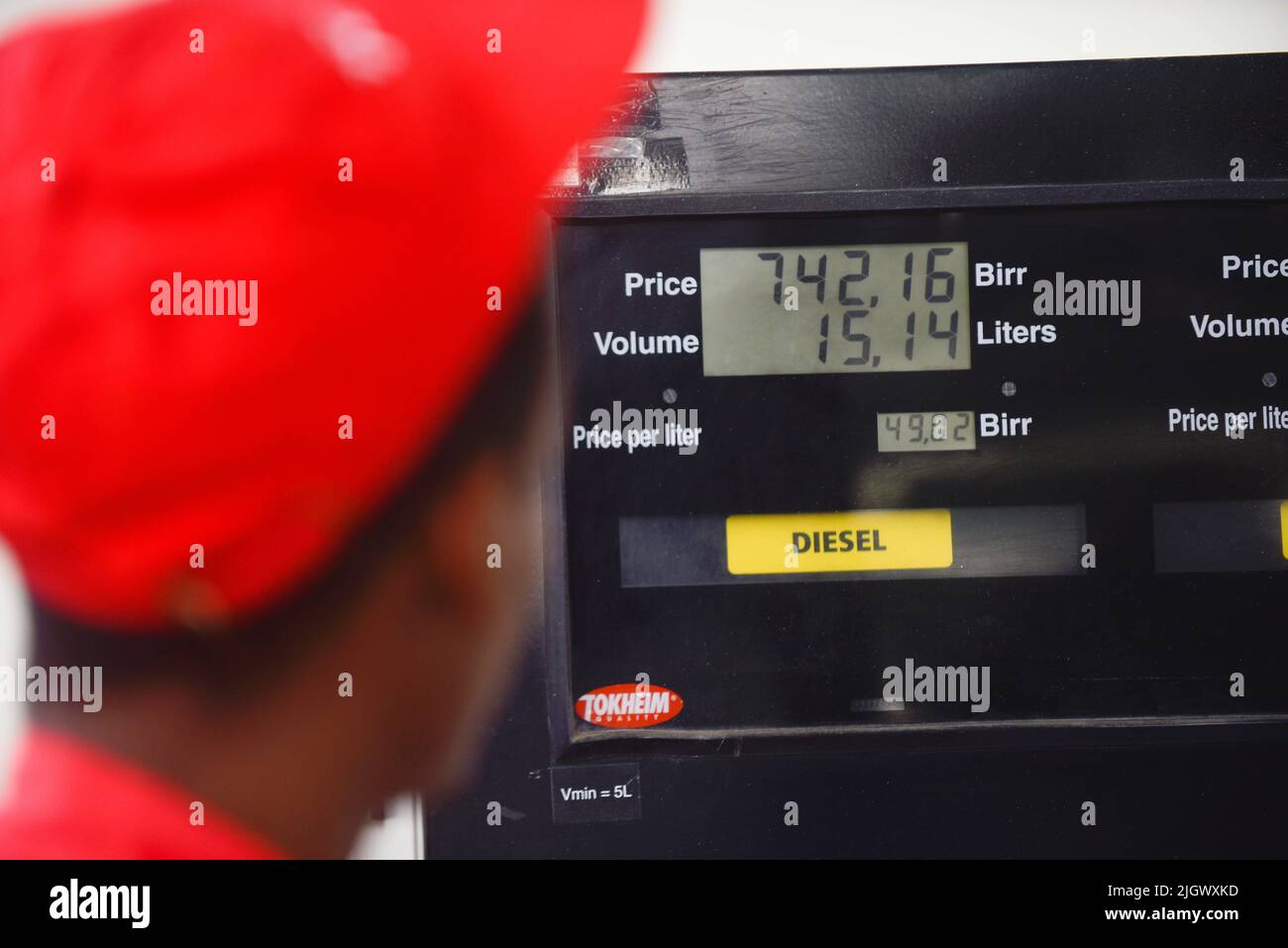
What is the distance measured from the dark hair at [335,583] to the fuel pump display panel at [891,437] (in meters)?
0.06

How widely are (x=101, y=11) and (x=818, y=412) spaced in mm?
974

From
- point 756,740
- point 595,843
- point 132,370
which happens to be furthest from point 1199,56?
point 132,370

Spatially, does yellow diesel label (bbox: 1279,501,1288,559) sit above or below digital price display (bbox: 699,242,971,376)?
below

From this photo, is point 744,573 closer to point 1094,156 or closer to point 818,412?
point 818,412

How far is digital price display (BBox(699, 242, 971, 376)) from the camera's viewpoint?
1163mm

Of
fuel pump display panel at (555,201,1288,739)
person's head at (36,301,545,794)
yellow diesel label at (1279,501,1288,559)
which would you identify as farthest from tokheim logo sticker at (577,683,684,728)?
yellow diesel label at (1279,501,1288,559)

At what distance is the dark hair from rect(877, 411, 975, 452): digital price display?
0.41 metres

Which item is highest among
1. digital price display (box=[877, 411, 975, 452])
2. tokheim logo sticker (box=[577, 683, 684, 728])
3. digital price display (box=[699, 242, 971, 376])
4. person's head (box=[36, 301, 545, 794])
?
digital price display (box=[699, 242, 971, 376])

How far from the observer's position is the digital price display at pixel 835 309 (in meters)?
1.16

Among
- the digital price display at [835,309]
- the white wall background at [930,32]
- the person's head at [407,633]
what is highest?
the white wall background at [930,32]

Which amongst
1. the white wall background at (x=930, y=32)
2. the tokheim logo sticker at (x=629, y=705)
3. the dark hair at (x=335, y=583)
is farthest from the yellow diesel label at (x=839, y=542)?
the white wall background at (x=930, y=32)

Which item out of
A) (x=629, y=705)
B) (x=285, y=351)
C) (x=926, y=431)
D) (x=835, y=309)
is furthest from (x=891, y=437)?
(x=285, y=351)

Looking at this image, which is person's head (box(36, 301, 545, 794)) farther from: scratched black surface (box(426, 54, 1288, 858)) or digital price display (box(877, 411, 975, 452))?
digital price display (box(877, 411, 975, 452))

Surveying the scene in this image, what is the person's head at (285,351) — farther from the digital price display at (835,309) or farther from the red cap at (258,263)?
the digital price display at (835,309)
